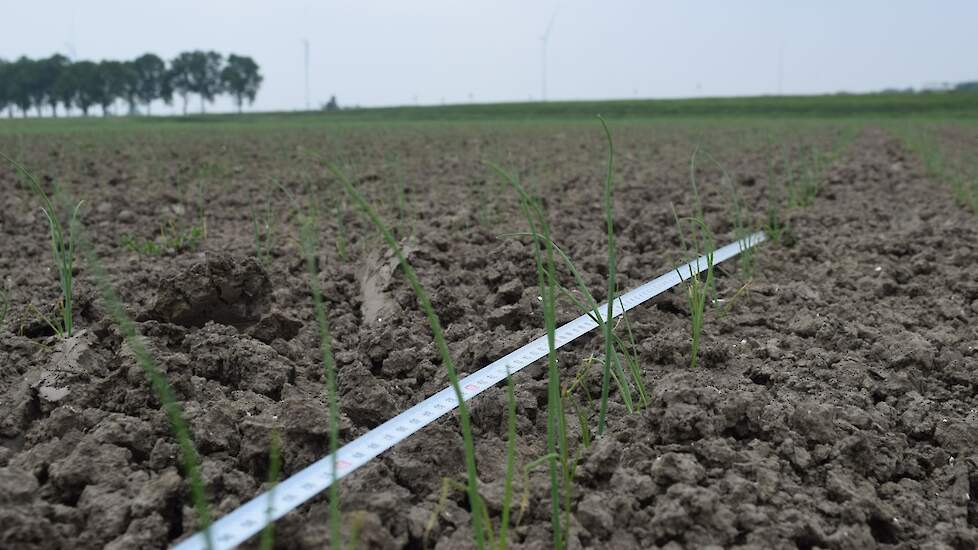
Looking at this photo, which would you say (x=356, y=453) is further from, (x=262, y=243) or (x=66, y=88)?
(x=66, y=88)

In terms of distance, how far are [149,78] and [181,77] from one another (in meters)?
3.07

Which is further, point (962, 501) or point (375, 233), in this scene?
point (375, 233)

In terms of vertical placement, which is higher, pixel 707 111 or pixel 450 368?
pixel 707 111

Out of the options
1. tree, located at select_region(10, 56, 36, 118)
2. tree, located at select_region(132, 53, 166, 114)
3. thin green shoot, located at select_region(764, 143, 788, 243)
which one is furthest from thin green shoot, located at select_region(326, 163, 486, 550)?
tree, located at select_region(132, 53, 166, 114)

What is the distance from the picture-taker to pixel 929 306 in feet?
8.32

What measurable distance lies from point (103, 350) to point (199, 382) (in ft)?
1.04

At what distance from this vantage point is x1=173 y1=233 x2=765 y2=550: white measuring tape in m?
1.08

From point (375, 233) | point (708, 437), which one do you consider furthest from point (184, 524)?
point (375, 233)

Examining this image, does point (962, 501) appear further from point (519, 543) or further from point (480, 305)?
point (480, 305)

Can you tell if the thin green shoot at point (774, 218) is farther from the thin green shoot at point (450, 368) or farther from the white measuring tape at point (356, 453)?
the thin green shoot at point (450, 368)

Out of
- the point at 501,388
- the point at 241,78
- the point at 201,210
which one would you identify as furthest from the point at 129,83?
the point at 501,388

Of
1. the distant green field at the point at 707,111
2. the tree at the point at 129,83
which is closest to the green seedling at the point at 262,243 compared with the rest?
the distant green field at the point at 707,111

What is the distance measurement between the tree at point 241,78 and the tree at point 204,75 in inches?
37.3

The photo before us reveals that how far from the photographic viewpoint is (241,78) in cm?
6781
